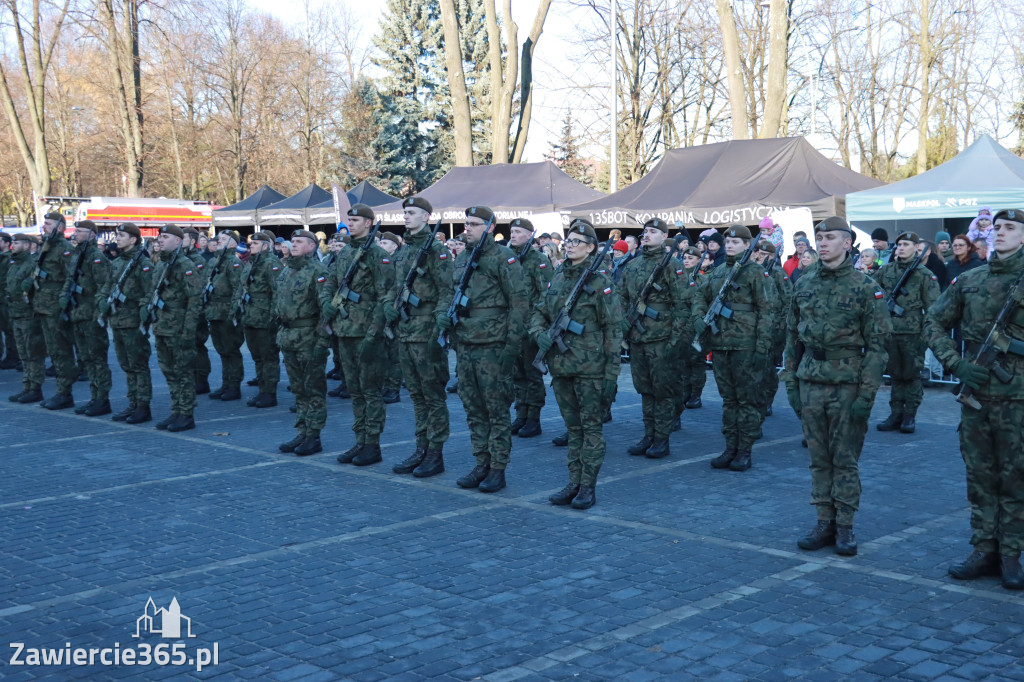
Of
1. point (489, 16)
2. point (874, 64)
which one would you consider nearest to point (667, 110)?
point (874, 64)

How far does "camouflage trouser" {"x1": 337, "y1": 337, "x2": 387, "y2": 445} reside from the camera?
8914 mm

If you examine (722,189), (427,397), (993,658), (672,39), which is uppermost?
(672,39)

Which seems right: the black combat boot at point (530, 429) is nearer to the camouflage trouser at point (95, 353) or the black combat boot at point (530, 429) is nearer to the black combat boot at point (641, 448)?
the black combat boot at point (641, 448)

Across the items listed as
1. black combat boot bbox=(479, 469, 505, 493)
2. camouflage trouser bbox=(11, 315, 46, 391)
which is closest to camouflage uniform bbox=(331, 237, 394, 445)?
black combat boot bbox=(479, 469, 505, 493)

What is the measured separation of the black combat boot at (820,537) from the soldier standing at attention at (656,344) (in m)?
2.97

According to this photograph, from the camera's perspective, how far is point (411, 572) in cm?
592

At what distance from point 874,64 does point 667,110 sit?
8.81 m

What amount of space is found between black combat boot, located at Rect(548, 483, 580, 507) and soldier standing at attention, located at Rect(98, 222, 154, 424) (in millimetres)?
5792

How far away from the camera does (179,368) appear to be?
35.4 ft

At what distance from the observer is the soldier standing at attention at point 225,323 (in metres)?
13.1

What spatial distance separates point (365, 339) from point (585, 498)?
2646mm

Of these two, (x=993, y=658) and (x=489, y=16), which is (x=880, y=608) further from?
(x=489, y=16)

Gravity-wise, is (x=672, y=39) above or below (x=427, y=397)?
above

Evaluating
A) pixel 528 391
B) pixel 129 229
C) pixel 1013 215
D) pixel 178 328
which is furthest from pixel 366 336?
pixel 1013 215
